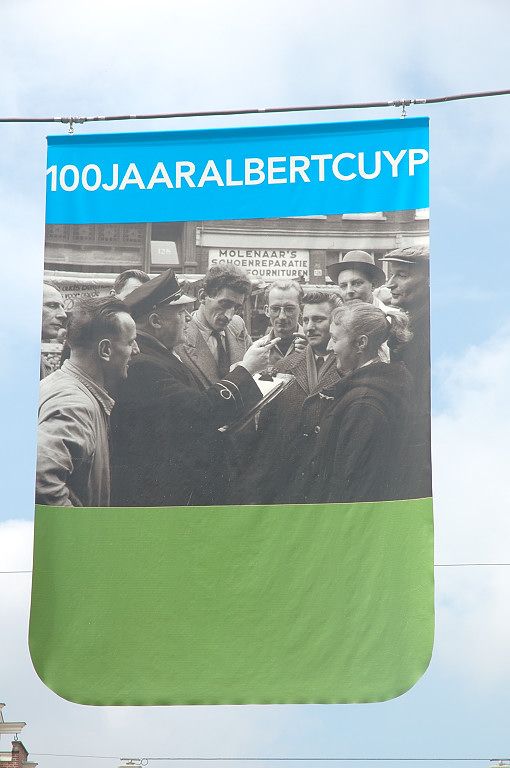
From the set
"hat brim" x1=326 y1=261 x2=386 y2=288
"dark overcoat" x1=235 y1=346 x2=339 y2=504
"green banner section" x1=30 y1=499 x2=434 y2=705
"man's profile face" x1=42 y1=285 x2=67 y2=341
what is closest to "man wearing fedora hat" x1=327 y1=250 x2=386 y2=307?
"hat brim" x1=326 y1=261 x2=386 y2=288

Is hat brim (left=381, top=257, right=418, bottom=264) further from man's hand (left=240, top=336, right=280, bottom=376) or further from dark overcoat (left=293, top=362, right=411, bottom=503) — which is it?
man's hand (left=240, top=336, right=280, bottom=376)

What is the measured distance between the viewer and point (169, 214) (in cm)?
733

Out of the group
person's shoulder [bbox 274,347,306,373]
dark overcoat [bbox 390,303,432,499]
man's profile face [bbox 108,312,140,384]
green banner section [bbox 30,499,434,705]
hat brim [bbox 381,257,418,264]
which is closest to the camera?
green banner section [bbox 30,499,434,705]

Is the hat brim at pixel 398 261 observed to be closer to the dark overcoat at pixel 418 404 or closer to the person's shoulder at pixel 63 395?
the dark overcoat at pixel 418 404

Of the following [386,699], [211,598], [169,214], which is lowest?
[386,699]

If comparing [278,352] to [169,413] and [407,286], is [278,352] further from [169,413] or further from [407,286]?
[407,286]

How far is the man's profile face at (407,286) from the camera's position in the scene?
6.98 meters

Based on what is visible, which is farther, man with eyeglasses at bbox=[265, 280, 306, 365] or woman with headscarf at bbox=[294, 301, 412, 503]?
man with eyeglasses at bbox=[265, 280, 306, 365]

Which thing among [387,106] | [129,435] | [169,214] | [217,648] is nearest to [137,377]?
[129,435]

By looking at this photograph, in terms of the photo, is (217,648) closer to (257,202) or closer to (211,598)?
(211,598)

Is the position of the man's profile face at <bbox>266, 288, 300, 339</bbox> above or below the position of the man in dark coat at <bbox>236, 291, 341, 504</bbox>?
above

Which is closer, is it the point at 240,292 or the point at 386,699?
the point at 386,699

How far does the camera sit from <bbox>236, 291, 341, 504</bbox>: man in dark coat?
7.00 meters

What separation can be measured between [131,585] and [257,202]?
2.23m
